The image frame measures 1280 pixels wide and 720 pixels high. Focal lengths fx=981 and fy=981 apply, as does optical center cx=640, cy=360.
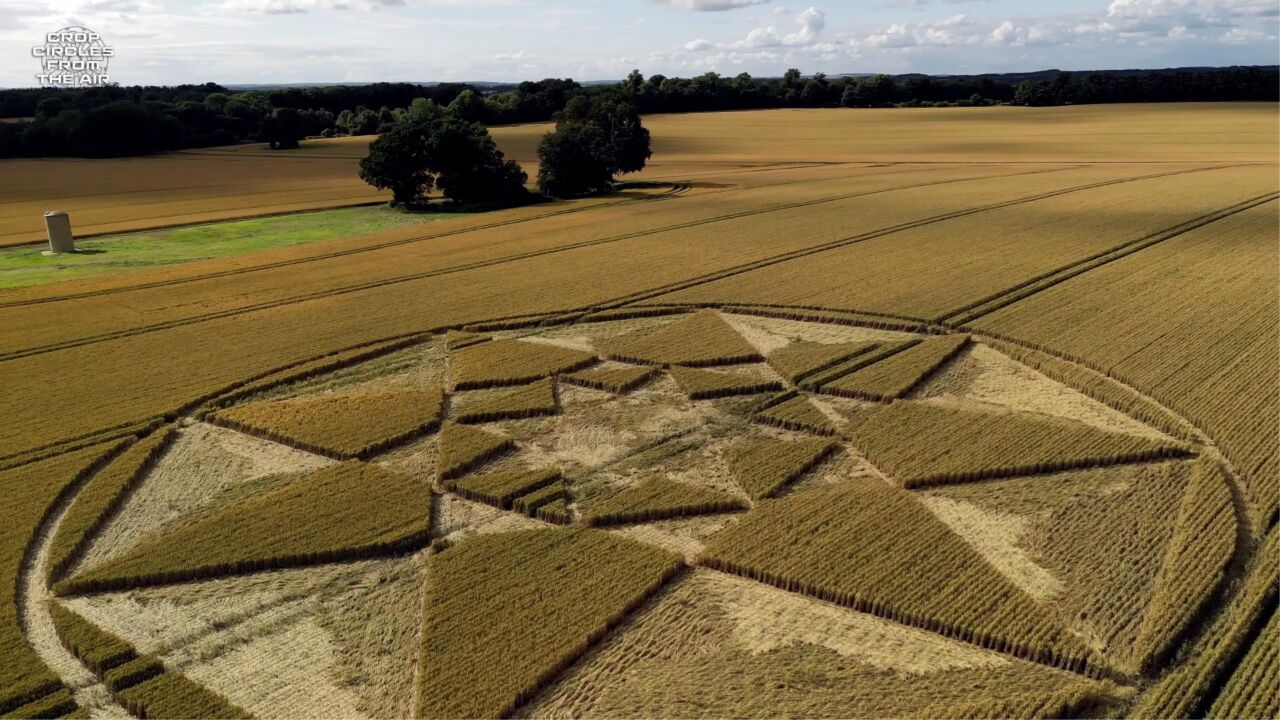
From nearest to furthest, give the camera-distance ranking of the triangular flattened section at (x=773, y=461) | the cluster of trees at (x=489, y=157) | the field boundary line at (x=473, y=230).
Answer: the triangular flattened section at (x=773, y=461)
the field boundary line at (x=473, y=230)
the cluster of trees at (x=489, y=157)

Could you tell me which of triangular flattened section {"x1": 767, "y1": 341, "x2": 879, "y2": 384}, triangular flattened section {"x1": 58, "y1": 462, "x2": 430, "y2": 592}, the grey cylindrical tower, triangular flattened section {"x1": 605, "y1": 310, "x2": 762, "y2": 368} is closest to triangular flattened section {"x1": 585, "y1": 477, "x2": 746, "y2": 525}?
triangular flattened section {"x1": 58, "y1": 462, "x2": 430, "y2": 592}

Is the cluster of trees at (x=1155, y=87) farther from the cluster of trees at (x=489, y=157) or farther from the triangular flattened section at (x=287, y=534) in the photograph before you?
the triangular flattened section at (x=287, y=534)

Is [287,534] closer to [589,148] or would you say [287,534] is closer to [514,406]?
[514,406]

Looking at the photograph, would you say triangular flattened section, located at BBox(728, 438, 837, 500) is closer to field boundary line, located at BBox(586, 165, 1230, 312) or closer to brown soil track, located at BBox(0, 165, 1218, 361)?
field boundary line, located at BBox(586, 165, 1230, 312)

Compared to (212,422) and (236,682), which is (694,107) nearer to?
(212,422)

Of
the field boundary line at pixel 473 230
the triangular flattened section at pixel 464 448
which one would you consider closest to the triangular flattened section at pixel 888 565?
the triangular flattened section at pixel 464 448

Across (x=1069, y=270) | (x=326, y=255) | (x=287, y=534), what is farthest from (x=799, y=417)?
(x=326, y=255)
